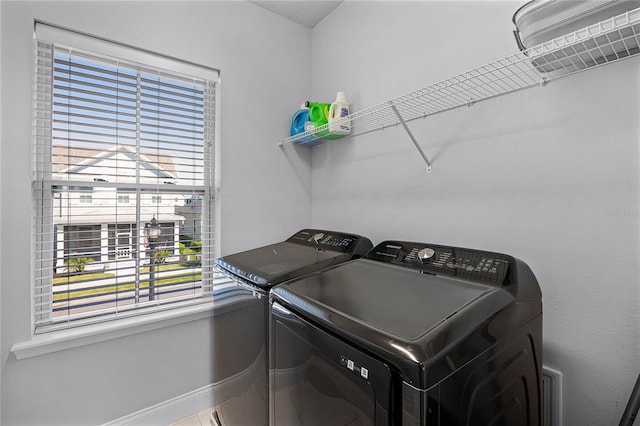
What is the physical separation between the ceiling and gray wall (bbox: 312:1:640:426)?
1.41 ft

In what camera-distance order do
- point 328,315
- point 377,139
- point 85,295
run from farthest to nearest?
point 377,139 → point 85,295 → point 328,315

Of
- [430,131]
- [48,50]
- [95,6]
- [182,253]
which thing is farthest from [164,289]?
[430,131]

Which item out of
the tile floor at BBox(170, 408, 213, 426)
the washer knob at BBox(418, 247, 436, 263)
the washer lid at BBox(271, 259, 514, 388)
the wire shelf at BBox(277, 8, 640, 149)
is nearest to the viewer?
the washer lid at BBox(271, 259, 514, 388)

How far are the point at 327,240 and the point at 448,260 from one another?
785 millimetres

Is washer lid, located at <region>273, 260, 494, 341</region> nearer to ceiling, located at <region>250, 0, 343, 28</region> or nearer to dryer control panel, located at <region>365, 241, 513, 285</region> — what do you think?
dryer control panel, located at <region>365, 241, 513, 285</region>

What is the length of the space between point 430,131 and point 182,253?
1.72 m

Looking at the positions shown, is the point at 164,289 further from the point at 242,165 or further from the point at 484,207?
the point at 484,207

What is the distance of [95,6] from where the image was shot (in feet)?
5.35

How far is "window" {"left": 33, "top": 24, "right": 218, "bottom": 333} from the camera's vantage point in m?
1.56

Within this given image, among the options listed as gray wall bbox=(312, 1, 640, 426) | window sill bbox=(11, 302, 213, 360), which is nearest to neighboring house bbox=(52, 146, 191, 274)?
window sill bbox=(11, 302, 213, 360)

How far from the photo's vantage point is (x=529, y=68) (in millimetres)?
1197

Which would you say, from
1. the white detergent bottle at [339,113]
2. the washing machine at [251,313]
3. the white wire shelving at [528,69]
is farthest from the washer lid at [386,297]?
the white detergent bottle at [339,113]

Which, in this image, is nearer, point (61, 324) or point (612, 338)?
point (612, 338)

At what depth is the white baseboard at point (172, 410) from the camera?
1749 millimetres
